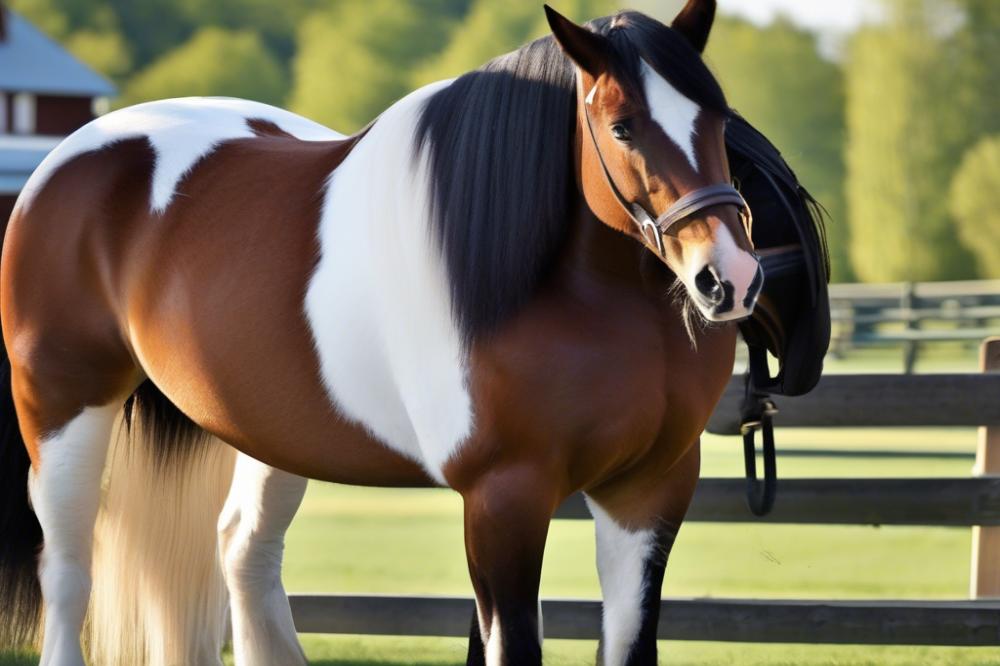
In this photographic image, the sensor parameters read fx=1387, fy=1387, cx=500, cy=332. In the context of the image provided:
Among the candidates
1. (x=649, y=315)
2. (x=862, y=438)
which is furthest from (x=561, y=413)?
(x=862, y=438)

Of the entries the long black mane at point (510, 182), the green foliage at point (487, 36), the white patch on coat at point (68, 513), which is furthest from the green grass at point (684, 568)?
the green foliage at point (487, 36)

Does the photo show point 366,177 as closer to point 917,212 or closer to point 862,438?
point 862,438

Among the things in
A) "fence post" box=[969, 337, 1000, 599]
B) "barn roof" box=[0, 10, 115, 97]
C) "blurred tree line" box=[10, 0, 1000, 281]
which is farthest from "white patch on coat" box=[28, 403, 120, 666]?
"barn roof" box=[0, 10, 115, 97]

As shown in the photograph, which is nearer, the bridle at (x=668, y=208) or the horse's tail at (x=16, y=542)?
the bridle at (x=668, y=208)

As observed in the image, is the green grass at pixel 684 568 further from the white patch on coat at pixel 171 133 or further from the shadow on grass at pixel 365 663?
the white patch on coat at pixel 171 133

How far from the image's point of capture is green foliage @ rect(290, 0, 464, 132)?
191 feet

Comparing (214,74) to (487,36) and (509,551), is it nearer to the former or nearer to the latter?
(487,36)

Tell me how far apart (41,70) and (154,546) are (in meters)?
37.4

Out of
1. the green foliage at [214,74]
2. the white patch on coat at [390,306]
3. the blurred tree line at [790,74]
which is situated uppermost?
the white patch on coat at [390,306]

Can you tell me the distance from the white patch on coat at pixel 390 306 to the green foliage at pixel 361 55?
173 feet

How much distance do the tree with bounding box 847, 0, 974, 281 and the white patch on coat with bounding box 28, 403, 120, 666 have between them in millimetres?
36426

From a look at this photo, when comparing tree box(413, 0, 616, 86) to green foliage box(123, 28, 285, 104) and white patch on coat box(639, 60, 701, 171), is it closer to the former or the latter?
green foliage box(123, 28, 285, 104)

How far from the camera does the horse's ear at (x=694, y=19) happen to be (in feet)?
9.47

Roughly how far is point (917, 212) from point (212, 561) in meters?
36.5
